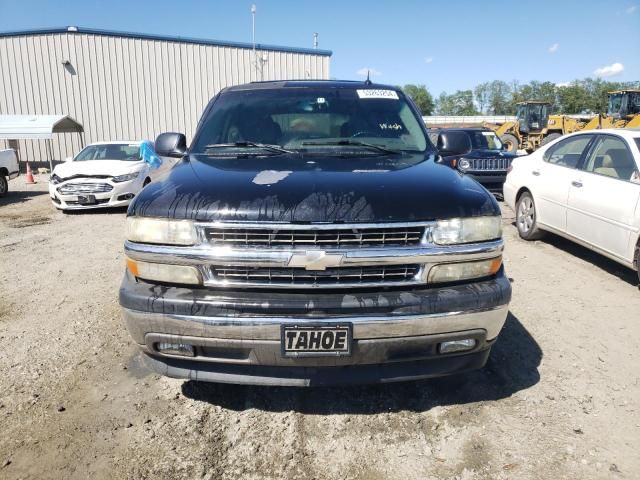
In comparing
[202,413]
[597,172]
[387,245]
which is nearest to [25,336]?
[202,413]

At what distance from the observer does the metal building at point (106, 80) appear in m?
20.8

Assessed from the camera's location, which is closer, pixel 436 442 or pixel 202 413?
pixel 436 442

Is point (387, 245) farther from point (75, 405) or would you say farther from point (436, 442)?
point (75, 405)

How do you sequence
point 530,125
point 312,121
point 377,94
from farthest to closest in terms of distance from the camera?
1. point 530,125
2. point 377,94
3. point 312,121

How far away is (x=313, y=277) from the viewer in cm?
229

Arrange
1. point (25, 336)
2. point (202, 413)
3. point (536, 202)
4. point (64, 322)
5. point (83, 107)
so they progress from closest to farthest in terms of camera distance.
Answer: point (202, 413)
point (25, 336)
point (64, 322)
point (536, 202)
point (83, 107)

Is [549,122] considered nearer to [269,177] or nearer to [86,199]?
[86,199]

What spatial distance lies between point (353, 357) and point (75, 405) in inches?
70.2

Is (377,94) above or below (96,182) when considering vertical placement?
above

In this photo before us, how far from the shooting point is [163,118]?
2208 centimetres

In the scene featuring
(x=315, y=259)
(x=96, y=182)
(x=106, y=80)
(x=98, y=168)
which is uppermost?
(x=106, y=80)

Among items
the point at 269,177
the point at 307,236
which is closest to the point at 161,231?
the point at 269,177

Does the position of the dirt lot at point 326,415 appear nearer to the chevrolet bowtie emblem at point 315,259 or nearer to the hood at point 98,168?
the chevrolet bowtie emblem at point 315,259

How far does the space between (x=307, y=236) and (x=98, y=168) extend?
9.25m
